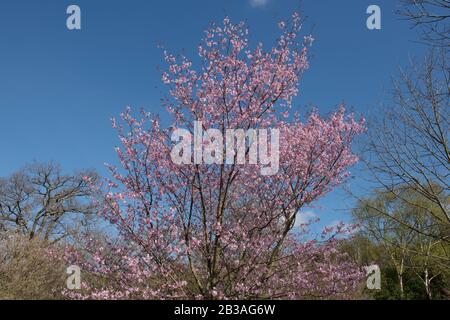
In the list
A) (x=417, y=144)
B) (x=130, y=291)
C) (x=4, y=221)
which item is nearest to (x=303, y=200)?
(x=417, y=144)

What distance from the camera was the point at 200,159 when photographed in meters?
7.07

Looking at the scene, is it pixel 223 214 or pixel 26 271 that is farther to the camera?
pixel 26 271

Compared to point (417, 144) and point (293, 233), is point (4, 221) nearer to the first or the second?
point (293, 233)

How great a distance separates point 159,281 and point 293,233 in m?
3.20

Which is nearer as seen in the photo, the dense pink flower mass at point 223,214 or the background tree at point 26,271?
the dense pink flower mass at point 223,214

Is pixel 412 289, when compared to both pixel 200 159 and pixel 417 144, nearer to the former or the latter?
pixel 417 144

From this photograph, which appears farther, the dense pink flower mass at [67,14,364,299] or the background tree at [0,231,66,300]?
the background tree at [0,231,66,300]

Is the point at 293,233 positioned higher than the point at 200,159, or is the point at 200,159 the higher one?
the point at 200,159

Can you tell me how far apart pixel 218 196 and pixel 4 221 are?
2242 cm
